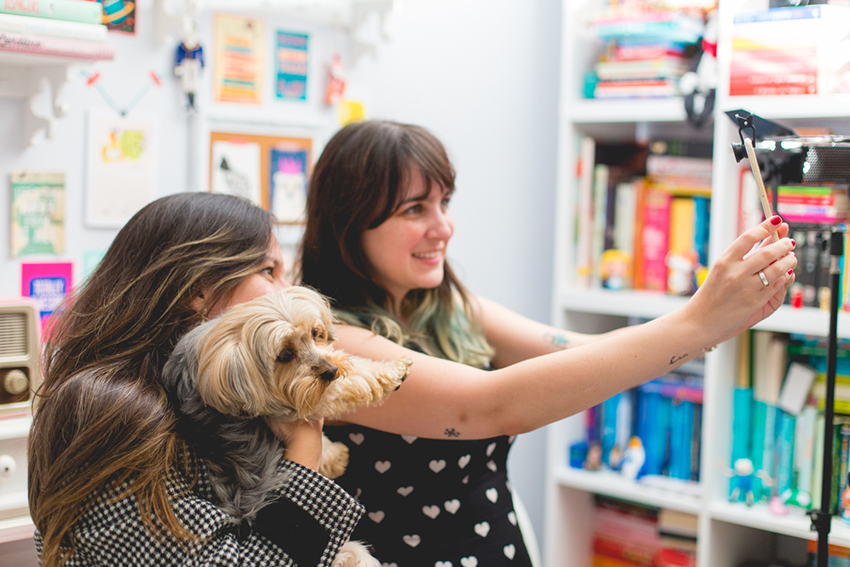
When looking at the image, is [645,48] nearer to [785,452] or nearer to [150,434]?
[785,452]

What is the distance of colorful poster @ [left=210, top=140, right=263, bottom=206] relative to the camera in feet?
5.82

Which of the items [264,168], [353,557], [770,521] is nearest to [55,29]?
[264,168]

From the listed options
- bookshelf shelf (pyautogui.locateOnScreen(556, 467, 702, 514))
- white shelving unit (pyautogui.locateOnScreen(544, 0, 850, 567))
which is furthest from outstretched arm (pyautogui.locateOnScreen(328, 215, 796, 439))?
bookshelf shelf (pyautogui.locateOnScreen(556, 467, 702, 514))

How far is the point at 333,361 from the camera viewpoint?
98 cm

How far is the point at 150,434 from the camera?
0.90m

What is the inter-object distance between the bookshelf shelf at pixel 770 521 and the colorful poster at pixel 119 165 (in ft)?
5.29

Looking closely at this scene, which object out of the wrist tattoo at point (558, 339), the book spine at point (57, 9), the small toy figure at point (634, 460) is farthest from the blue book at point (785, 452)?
the book spine at point (57, 9)

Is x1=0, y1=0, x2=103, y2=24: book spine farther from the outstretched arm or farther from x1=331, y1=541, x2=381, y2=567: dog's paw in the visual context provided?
x1=331, y1=541, x2=381, y2=567: dog's paw

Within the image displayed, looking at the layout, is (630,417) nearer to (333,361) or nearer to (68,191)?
(333,361)

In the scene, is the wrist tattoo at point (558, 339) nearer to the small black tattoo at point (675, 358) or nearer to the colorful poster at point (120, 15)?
the small black tattoo at point (675, 358)

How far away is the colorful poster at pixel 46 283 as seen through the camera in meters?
1.51

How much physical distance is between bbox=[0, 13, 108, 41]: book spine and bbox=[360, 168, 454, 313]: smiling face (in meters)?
0.62

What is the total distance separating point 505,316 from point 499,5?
47.7 inches

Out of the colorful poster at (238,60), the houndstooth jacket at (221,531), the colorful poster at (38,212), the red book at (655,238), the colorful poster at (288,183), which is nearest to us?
the houndstooth jacket at (221,531)
